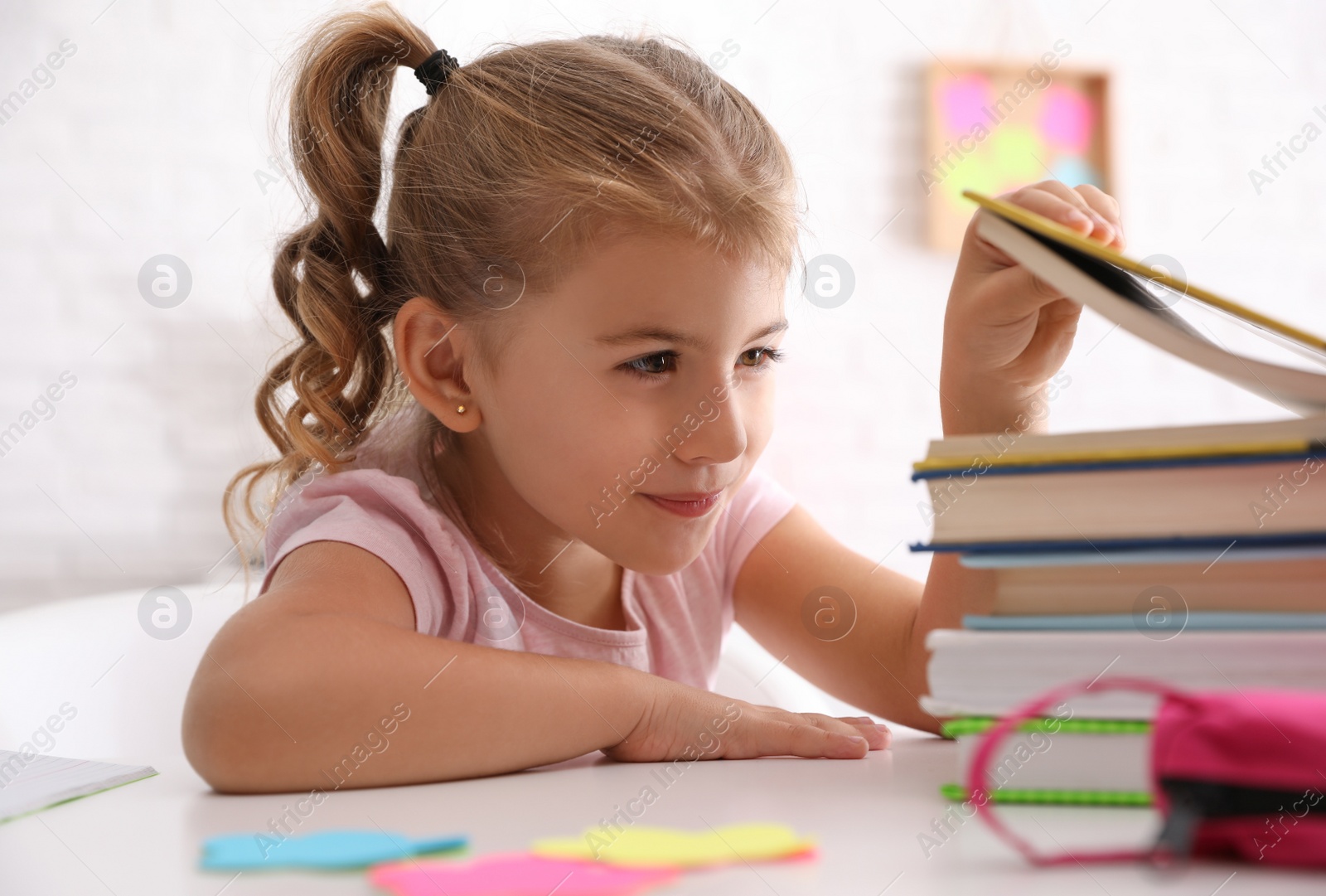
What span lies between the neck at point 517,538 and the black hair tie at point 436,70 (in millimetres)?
317

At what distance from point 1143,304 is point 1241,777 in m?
0.19

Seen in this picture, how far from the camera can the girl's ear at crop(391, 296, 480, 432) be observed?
3.05 ft

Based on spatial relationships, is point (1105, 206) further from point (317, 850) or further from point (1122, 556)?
point (317, 850)

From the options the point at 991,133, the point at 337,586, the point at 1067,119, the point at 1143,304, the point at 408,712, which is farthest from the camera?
the point at 1067,119

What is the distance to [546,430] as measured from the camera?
0.85 m

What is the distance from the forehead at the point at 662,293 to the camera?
0.79m

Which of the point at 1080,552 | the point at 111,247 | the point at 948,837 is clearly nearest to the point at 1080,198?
the point at 1080,552

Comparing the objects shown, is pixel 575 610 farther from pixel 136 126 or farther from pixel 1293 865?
pixel 136 126

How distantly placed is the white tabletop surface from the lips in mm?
240

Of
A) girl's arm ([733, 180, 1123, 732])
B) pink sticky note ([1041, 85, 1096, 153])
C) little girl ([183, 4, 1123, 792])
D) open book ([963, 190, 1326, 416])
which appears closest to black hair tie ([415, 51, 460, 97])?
little girl ([183, 4, 1123, 792])

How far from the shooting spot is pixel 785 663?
1.11m

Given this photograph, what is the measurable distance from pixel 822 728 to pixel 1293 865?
34 cm

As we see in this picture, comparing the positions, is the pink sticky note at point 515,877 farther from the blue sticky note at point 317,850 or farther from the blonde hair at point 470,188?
the blonde hair at point 470,188

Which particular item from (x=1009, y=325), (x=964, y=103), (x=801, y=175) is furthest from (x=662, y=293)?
(x=964, y=103)
